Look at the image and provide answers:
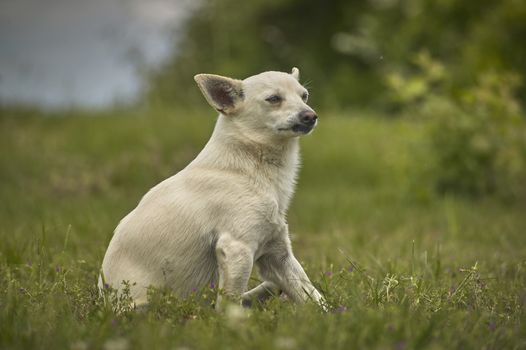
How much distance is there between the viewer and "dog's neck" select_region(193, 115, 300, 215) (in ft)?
12.0

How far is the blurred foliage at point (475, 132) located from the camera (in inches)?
307

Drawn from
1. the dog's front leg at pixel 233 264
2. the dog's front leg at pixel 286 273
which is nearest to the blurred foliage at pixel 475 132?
the dog's front leg at pixel 286 273

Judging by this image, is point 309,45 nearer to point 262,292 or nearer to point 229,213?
point 262,292

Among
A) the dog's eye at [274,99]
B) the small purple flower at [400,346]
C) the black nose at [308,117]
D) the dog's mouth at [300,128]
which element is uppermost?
the dog's eye at [274,99]

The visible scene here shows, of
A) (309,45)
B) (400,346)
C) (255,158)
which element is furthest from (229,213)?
(309,45)

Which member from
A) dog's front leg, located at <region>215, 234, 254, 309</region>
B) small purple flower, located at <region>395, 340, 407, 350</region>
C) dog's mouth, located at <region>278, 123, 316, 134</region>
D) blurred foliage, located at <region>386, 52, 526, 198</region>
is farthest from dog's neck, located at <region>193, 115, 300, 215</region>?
blurred foliage, located at <region>386, 52, 526, 198</region>

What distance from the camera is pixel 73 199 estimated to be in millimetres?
8414

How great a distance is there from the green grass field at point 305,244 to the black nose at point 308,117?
854mm

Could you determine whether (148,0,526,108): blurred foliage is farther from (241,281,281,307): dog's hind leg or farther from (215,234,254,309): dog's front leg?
(215,234,254,309): dog's front leg

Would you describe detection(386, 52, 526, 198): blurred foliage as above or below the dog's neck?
below

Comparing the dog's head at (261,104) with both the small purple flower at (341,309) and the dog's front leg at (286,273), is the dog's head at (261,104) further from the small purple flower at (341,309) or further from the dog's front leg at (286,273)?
the small purple flower at (341,309)

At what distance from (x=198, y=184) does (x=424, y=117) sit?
5.51 m

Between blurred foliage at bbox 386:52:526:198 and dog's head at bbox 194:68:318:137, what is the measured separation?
437 centimetres

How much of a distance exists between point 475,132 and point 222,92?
5.06 metres
